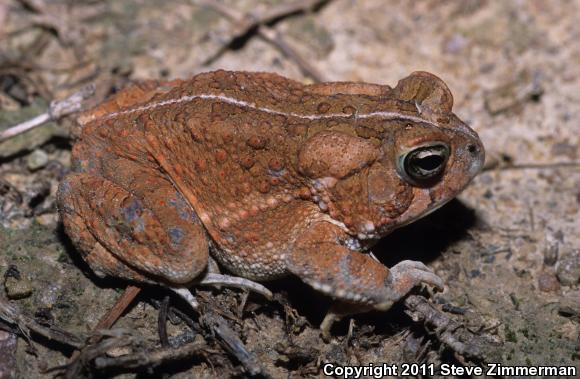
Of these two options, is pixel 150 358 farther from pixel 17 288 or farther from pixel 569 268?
pixel 569 268

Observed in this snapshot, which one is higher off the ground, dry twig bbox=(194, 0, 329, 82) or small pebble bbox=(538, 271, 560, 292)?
dry twig bbox=(194, 0, 329, 82)

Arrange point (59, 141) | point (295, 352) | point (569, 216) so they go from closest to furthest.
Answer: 1. point (295, 352)
2. point (569, 216)
3. point (59, 141)

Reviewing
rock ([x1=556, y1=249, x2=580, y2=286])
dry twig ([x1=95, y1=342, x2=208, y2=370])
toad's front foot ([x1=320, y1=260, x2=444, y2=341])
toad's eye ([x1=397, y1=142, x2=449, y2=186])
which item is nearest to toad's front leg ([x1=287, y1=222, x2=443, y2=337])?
toad's front foot ([x1=320, y1=260, x2=444, y2=341])

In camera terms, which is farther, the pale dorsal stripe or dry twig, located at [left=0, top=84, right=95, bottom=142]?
dry twig, located at [left=0, top=84, right=95, bottom=142]

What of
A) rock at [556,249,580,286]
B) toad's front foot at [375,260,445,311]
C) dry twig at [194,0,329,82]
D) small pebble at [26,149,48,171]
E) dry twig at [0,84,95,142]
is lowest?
toad's front foot at [375,260,445,311]

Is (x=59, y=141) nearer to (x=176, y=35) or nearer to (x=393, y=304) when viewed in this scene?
(x=176, y=35)

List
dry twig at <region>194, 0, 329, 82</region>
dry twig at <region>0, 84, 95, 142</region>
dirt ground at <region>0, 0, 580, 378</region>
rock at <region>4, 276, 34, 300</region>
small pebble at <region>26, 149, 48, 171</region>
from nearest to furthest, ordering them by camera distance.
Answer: dirt ground at <region>0, 0, 580, 378</region> → rock at <region>4, 276, 34, 300</region> → dry twig at <region>0, 84, 95, 142</region> → small pebble at <region>26, 149, 48, 171</region> → dry twig at <region>194, 0, 329, 82</region>

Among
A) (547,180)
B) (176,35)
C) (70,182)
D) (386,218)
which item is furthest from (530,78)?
(70,182)

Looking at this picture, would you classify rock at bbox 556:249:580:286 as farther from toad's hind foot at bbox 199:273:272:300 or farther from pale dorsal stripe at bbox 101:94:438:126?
toad's hind foot at bbox 199:273:272:300
